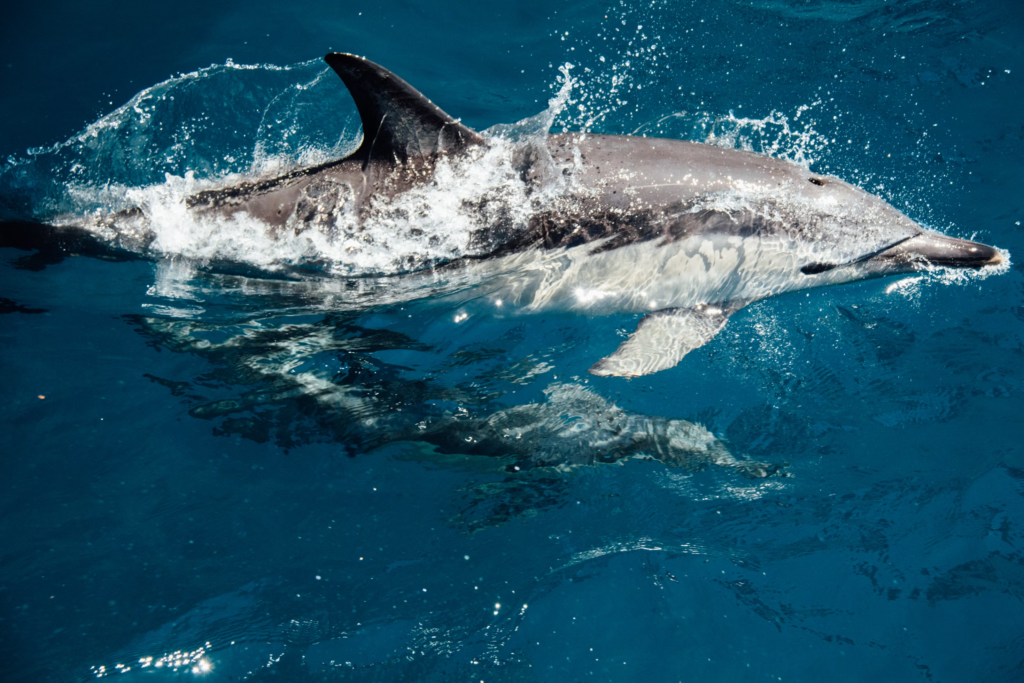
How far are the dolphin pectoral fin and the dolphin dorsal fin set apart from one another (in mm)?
1850

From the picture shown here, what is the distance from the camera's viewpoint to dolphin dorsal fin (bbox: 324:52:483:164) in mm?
4066

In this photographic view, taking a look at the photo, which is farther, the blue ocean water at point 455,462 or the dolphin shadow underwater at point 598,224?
the blue ocean water at point 455,462

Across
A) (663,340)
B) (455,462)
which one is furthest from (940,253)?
(455,462)

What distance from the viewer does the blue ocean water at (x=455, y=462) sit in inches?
187

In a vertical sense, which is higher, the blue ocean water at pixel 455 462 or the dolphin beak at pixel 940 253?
the dolphin beak at pixel 940 253

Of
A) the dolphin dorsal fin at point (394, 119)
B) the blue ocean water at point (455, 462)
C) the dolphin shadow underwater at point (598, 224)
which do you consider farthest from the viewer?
the blue ocean water at point (455, 462)

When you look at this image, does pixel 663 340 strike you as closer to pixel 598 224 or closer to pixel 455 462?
pixel 598 224

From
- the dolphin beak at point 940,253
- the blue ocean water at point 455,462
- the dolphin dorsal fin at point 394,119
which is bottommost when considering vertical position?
the blue ocean water at point 455,462

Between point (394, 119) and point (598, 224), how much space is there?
1.57m

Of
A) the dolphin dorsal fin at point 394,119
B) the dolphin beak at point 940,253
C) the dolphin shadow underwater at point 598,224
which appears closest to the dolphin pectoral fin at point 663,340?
the dolphin shadow underwater at point 598,224

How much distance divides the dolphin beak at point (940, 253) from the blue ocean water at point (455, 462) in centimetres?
94

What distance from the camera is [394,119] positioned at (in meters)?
4.18

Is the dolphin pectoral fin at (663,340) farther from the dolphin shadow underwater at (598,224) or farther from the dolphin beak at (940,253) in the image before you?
the dolphin beak at (940,253)

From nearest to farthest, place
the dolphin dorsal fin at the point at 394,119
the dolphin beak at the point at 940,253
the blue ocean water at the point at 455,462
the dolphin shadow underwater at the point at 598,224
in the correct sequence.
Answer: the dolphin dorsal fin at the point at 394,119 → the dolphin shadow underwater at the point at 598,224 → the dolphin beak at the point at 940,253 → the blue ocean water at the point at 455,462
